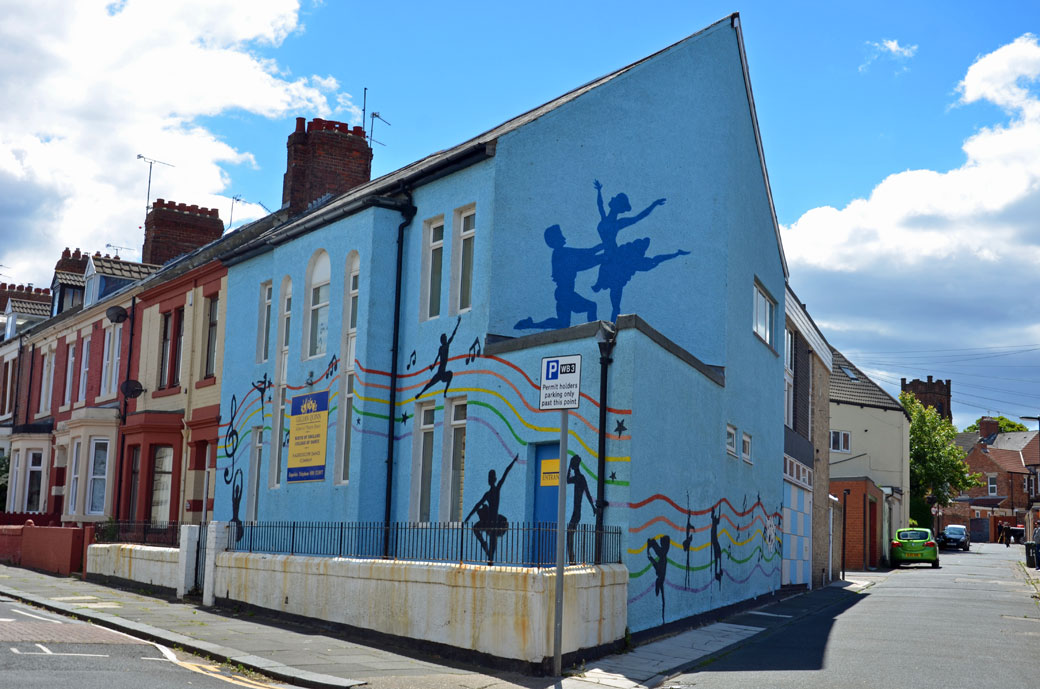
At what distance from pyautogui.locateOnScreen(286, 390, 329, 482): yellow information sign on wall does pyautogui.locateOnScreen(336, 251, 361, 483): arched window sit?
431 millimetres

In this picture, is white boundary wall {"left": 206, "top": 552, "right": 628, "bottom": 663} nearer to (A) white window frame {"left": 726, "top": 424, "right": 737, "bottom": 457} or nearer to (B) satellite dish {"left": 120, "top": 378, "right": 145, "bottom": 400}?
(A) white window frame {"left": 726, "top": 424, "right": 737, "bottom": 457}

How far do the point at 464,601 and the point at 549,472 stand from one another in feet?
9.97

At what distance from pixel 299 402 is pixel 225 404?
4.27 m

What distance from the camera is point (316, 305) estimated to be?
20.1m

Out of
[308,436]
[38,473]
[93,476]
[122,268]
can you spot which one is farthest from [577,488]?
[38,473]

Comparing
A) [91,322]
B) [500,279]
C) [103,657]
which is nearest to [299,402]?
[500,279]

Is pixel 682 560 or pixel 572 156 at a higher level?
pixel 572 156

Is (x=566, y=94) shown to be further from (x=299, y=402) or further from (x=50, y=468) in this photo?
(x=50, y=468)

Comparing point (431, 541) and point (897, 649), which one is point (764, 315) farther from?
point (431, 541)

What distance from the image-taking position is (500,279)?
640 inches

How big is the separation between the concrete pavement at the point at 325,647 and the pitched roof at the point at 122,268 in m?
15.0

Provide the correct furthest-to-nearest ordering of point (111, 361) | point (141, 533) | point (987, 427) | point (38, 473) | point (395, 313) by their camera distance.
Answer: point (987, 427) < point (38, 473) < point (111, 361) < point (141, 533) < point (395, 313)

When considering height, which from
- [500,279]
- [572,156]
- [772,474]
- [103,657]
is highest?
[572,156]

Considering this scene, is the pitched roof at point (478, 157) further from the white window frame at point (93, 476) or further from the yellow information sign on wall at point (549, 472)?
the white window frame at point (93, 476)
